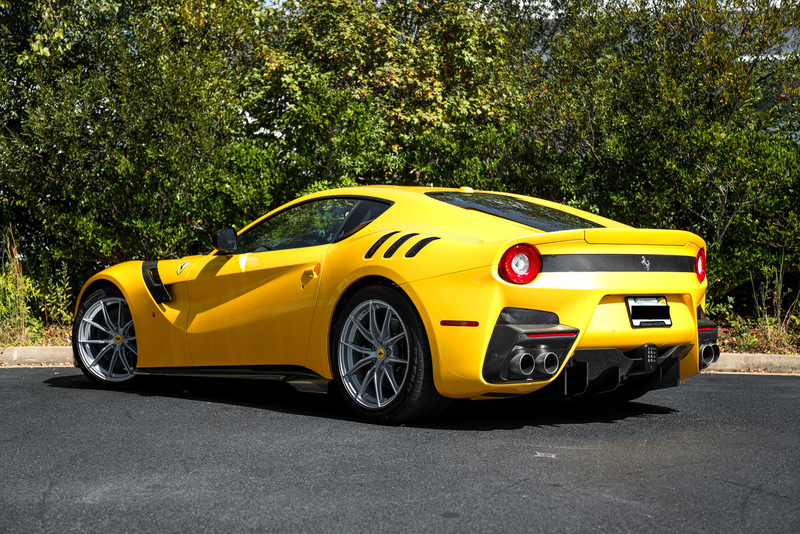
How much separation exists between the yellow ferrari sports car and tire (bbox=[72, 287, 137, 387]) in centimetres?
45

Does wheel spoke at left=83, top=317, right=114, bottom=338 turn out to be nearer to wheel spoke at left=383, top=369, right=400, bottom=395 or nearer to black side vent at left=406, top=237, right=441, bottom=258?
wheel spoke at left=383, top=369, right=400, bottom=395

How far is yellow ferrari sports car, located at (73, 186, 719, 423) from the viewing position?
182 inches

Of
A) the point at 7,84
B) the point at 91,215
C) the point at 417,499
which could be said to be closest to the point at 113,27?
the point at 7,84

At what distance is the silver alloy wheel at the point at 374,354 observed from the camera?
5.04m

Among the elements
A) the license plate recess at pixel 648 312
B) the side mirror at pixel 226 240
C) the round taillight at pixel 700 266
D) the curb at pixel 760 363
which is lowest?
the curb at pixel 760 363

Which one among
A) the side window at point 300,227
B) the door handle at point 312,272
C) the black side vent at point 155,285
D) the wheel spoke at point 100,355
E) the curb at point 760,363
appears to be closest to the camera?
the door handle at point 312,272

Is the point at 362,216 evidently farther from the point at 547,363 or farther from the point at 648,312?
the point at 648,312

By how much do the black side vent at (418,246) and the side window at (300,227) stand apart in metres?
0.79

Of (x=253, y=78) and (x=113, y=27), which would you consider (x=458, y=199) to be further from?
(x=253, y=78)

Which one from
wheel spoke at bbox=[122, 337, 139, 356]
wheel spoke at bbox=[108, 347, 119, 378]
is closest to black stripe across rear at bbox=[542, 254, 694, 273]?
wheel spoke at bbox=[122, 337, 139, 356]

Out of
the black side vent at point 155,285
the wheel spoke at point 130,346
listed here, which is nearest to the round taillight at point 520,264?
the black side vent at point 155,285

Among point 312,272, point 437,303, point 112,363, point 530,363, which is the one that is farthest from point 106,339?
point 530,363

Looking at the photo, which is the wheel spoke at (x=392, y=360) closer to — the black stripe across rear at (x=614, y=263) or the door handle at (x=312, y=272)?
the door handle at (x=312, y=272)

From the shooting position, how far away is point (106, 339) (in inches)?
270
